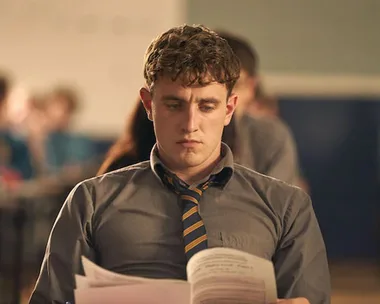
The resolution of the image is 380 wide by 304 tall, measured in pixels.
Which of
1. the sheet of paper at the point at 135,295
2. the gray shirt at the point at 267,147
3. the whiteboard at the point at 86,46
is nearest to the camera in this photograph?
the sheet of paper at the point at 135,295

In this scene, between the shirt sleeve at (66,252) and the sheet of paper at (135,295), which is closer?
the sheet of paper at (135,295)

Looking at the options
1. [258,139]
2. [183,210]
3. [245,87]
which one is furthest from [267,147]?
[183,210]

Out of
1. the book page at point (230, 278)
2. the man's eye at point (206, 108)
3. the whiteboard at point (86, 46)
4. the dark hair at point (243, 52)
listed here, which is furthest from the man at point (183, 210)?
the whiteboard at point (86, 46)

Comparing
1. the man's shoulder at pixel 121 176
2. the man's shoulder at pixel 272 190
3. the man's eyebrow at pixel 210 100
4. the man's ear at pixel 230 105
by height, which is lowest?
the man's shoulder at pixel 272 190

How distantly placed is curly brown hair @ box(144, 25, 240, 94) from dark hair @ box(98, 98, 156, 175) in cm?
77

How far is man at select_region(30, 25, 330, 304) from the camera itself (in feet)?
6.34

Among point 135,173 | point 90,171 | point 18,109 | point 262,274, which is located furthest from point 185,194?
point 18,109

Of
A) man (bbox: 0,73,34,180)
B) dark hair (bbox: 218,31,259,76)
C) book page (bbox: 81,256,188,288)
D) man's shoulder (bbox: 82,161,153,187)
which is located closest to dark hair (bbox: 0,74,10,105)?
man (bbox: 0,73,34,180)

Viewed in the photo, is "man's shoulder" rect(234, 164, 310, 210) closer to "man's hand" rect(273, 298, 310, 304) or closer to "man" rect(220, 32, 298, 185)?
"man's hand" rect(273, 298, 310, 304)

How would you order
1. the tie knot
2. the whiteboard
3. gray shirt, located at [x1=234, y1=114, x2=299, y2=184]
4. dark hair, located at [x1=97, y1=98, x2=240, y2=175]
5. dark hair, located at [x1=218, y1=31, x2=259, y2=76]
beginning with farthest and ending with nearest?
1. the whiteboard
2. gray shirt, located at [x1=234, y1=114, x2=299, y2=184]
3. dark hair, located at [x1=218, y1=31, x2=259, y2=76]
4. dark hair, located at [x1=97, y1=98, x2=240, y2=175]
5. the tie knot

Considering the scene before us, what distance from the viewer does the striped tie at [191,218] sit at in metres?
1.94

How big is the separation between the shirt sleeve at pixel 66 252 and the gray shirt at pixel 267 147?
138cm

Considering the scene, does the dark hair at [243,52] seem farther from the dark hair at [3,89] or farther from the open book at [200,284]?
the dark hair at [3,89]

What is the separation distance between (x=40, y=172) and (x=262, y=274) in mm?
5257
